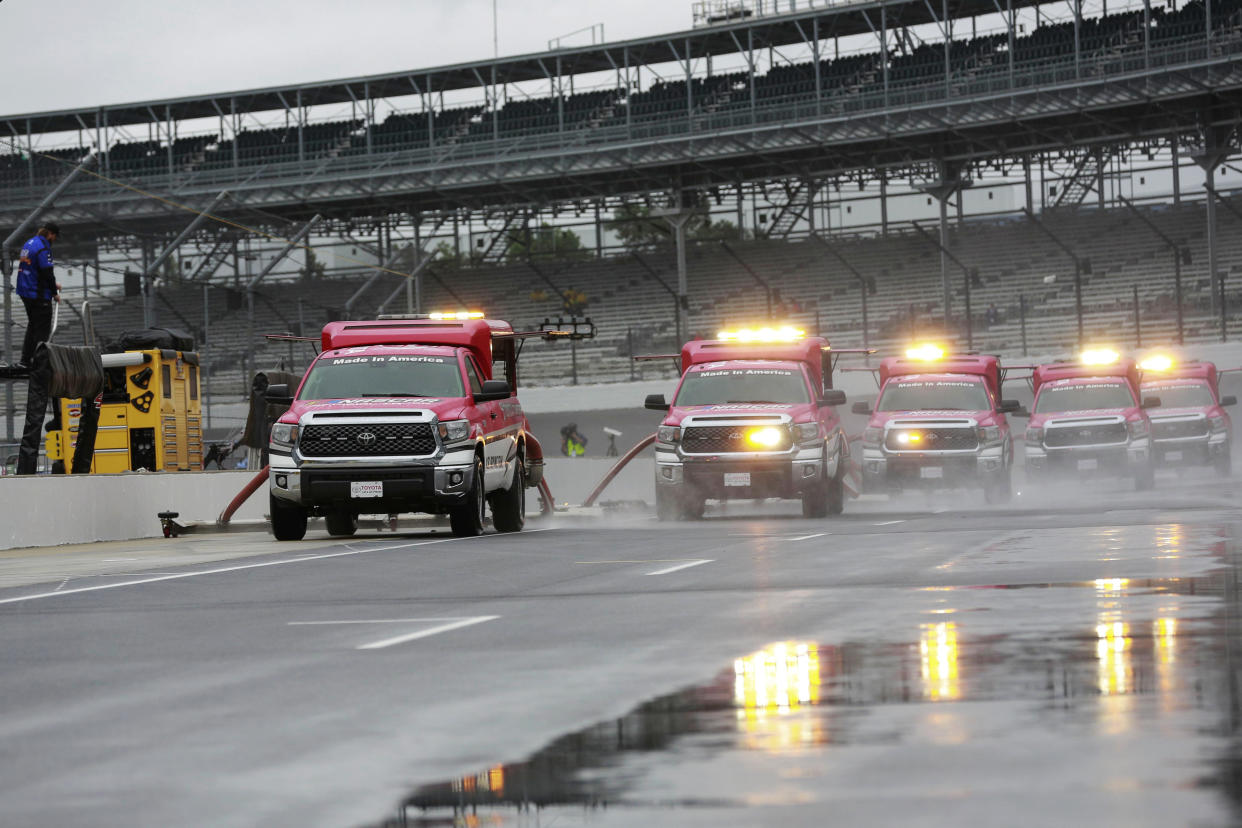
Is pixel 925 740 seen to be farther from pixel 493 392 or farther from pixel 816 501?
pixel 816 501

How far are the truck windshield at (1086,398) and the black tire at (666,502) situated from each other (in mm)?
12407

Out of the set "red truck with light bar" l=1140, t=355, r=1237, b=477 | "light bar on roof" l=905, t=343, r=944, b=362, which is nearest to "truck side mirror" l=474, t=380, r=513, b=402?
"light bar on roof" l=905, t=343, r=944, b=362

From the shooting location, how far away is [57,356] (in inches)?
988

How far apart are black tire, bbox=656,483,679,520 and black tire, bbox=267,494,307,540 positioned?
19.4 ft

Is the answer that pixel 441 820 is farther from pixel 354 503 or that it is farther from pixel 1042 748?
pixel 354 503

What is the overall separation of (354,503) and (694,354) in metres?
8.14

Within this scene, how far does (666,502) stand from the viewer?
26562 millimetres

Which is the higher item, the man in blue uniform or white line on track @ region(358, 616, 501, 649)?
the man in blue uniform

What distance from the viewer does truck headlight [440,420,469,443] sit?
838 inches

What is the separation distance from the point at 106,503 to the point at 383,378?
4242 mm

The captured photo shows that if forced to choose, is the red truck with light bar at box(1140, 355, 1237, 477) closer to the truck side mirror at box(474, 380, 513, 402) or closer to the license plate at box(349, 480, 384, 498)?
the truck side mirror at box(474, 380, 513, 402)

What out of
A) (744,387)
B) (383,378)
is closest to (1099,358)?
(744,387)

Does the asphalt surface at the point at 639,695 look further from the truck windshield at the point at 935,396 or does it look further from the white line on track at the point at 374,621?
the truck windshield at the point at 935,396

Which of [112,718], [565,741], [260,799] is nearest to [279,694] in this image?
[112,718]
